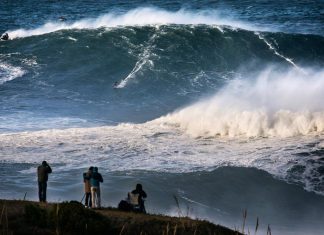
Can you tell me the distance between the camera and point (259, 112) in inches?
1241

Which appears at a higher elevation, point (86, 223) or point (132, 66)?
point (132, 66)

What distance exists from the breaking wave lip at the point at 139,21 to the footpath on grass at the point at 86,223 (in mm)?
34717

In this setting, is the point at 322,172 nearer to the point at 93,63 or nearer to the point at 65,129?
the point at 65,129

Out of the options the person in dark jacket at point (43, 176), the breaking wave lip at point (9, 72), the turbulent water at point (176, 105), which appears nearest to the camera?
the person in dark jacket at point (43, 176)

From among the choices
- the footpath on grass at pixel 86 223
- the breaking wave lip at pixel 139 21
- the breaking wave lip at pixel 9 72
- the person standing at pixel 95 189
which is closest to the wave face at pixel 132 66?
the breaking wave lip at pixel 9 72

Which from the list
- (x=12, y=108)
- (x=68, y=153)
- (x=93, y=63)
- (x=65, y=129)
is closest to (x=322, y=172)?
(x=68, y=153)

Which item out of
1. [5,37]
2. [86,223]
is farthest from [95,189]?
[5,37]

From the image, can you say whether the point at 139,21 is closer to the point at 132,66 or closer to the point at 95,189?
the point at 132,66

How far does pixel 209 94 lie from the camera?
3847cm

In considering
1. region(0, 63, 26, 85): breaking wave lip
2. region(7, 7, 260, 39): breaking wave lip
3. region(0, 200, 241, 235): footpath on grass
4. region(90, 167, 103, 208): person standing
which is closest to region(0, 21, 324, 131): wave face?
region(0, 63, 26, 85): breaking wave lip

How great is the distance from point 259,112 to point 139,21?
2274cm

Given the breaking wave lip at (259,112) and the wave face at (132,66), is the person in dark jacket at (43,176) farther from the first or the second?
the wave face at (132,66)

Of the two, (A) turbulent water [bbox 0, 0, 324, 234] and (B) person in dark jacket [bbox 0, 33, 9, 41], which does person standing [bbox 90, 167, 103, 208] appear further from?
(B) person in dark jacket [bbox 0, 33, 9, 41]

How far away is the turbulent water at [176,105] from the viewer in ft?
75.2
